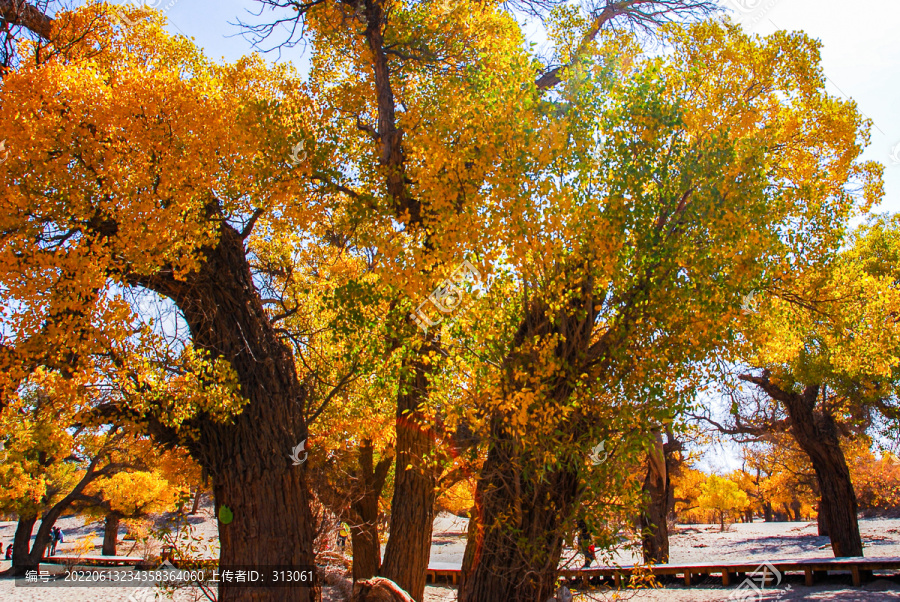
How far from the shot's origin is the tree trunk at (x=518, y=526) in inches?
203

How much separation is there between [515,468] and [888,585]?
9334mm

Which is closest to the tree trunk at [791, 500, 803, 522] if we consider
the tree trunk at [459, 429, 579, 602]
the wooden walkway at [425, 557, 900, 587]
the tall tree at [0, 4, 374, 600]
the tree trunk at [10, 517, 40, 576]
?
the wooden walkway at [425, 557, 900, 587]

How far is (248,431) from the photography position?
6.56 m

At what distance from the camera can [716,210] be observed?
4.63 m

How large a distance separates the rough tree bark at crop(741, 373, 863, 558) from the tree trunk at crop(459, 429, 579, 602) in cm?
1035

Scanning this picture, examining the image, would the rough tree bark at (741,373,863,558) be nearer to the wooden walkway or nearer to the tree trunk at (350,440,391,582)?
the wooden walkway

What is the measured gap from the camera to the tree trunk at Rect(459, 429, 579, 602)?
16.9 feet

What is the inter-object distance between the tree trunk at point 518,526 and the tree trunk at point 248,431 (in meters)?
2.28

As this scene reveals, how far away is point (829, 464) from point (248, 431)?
13236 millimetres

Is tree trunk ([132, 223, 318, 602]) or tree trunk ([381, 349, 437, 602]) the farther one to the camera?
tree trunk ([381, 349, 437, 602])

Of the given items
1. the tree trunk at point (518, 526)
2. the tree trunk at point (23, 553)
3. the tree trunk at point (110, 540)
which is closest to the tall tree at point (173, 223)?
the tree trunk at point (518, 526)

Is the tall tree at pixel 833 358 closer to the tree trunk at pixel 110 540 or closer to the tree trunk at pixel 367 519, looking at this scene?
the tree trunk at pixel 367 519

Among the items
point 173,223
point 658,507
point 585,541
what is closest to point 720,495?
point 658,507

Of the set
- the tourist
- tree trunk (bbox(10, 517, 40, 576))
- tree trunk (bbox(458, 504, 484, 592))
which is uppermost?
tree trunk (bbox(458, 504, 484, 592))
